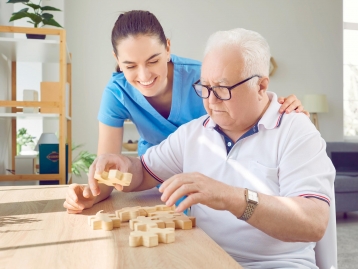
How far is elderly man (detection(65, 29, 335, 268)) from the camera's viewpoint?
1.12m

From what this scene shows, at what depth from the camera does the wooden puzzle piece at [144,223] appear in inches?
42.1

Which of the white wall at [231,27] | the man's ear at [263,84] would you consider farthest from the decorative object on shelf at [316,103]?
the man's ear at [263,84]

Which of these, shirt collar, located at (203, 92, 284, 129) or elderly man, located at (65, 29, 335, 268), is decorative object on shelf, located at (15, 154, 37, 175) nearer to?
elderly man, located at (65, 29, 335, 268)

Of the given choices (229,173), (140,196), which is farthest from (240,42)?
(140,196)

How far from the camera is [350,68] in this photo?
25.3 ft

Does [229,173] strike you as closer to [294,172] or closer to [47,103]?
[294,172]

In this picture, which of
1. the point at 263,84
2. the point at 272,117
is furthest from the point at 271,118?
the point at 263,84

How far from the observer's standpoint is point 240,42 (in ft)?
4.47

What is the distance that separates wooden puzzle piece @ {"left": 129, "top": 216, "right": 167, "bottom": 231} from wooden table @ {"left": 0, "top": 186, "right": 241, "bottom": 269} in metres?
0.03

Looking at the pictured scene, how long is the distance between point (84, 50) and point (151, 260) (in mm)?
5724

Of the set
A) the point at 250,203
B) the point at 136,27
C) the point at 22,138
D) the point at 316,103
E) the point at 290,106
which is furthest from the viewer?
the point at 316,103

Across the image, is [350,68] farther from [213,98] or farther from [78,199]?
[78,199]

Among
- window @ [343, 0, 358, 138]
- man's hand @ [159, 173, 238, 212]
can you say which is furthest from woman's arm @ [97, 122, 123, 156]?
window @ [343, 0, 358, 138]

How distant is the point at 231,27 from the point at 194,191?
20.6 ft
